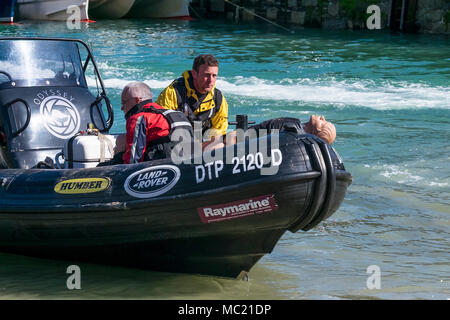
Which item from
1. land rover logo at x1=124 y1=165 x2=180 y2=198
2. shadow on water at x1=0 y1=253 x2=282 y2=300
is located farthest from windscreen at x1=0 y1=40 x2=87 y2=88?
land rover logo at x1=124 y1=165 x2=180 y2=198

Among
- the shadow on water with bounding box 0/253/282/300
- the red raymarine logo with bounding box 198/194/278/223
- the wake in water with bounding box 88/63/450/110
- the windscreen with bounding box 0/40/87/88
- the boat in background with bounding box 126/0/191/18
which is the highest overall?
the windscreen with bounding box 0/40/87/88

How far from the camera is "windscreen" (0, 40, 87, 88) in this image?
551cm

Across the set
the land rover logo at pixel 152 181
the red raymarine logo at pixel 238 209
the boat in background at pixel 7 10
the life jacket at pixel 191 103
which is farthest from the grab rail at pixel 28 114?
the boat in background at pixel 7 10

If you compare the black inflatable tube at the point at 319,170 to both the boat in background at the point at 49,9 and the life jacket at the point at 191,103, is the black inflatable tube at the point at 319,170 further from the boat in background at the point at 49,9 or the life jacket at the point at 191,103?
the boat in background at the point at 49,9

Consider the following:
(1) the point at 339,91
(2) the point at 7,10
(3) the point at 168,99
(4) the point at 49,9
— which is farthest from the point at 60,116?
(4) the point at 49,9

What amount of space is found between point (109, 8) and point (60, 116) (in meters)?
19.8

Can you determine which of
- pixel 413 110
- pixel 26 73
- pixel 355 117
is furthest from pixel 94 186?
pixel 413 110

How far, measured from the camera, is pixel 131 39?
760 inches

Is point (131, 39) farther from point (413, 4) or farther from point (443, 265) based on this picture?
point (443, 265)

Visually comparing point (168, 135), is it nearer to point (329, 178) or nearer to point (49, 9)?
point (329, 178)

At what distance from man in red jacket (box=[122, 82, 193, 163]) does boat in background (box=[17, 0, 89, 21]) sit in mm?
19927

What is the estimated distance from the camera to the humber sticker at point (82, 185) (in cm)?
409

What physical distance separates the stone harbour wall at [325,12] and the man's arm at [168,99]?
49.8ft

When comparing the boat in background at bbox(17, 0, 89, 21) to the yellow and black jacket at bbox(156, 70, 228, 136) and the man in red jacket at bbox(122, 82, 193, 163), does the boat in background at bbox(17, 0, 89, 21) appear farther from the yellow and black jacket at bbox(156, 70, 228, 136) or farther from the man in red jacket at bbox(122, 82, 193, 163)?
the man in red jacket at bbox(122, 82, 193, 163)
